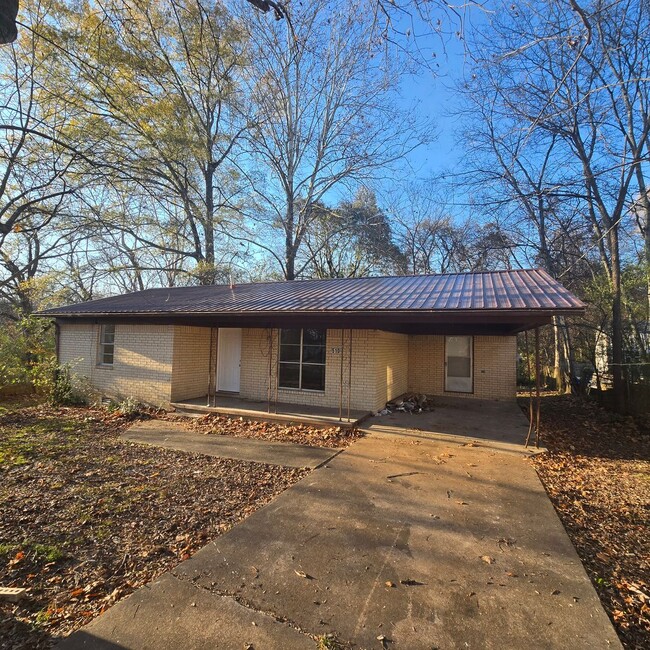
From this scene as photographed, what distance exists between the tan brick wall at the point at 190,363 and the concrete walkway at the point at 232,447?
2283 millimetres

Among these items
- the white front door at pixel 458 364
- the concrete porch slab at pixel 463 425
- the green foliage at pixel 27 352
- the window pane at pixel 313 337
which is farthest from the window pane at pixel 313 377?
the green foliage at pixel 27 352

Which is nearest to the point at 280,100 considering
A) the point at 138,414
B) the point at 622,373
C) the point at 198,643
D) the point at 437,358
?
the point at 437,358

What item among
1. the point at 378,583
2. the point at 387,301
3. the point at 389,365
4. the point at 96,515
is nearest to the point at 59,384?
the point at 96,515

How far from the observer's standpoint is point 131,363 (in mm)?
10766

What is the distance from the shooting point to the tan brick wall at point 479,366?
12688mm

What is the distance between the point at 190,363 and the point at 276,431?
4.22 metres

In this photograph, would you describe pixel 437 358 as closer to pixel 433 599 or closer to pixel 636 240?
pixel 636 240

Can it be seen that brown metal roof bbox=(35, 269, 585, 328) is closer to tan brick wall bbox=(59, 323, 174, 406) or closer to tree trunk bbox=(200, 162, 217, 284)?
tan brick wall bbox=(59, 323, 174, 406)

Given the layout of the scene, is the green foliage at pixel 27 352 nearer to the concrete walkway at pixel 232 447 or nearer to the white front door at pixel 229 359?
the white front door at pixel 229 359

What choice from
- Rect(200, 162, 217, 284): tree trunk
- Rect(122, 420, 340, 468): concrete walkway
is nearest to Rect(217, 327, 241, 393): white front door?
Rect(122, 420, 340, 468): concrete walkway

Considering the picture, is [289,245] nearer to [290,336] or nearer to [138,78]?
[290,336]

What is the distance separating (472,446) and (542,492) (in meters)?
2.21

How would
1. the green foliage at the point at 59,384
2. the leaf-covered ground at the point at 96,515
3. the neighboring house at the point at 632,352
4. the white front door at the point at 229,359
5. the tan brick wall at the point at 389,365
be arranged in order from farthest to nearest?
1. the white front door at the point at 229,359
2. the green foliage at the point at 59,384
3. the neighboring house at the point at 632,352
4. the tan brick wall at the point at 389,365
5. the leaf-covered ground at the point at 96,515

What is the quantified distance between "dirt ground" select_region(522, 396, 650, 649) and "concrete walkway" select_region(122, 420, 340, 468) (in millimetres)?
3421
